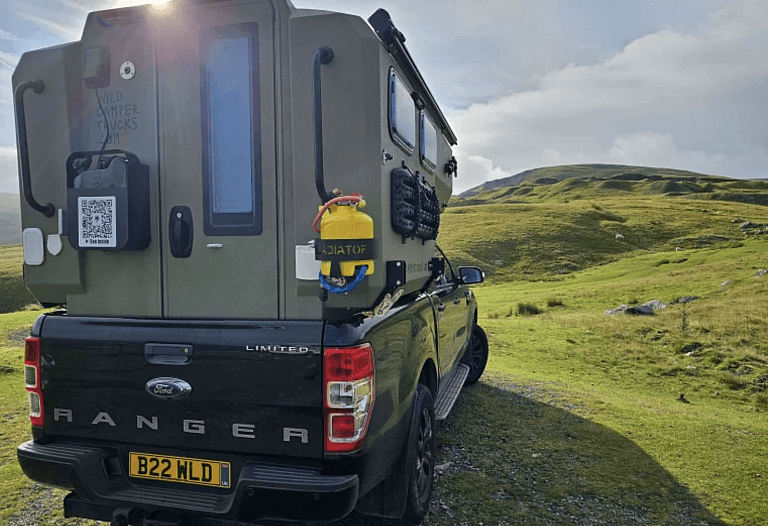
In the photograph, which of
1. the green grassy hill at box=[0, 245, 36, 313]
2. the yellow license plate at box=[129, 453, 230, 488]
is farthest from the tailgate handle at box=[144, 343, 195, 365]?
the green grassy hill at box=[0, 245, 36, 313]

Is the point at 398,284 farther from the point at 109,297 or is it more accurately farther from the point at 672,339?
the point at 672,339

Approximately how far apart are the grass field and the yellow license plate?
49.7 inches

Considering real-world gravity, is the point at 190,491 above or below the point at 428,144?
below

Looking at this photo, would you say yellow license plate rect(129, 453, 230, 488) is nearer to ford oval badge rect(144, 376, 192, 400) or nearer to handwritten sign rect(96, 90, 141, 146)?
ford oval badge rect(144, 376, 192, 400)

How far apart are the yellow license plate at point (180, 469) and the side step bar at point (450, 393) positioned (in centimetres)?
214

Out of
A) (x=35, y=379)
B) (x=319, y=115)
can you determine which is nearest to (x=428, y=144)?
(x=319, y=115)

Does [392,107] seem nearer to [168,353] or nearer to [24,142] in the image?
[168,353]

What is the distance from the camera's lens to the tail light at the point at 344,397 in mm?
3041

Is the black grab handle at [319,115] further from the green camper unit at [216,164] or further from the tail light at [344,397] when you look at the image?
the tail light at [344,397]

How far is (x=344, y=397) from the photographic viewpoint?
10.0 ft

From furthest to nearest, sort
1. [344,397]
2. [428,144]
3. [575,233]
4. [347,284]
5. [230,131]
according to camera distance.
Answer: [575,233], [428,144], [230,131], [347,284], [344,397]

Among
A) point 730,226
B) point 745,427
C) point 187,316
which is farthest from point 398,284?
point 730,226

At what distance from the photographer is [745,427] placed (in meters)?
6.74

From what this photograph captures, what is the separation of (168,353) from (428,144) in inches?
122
